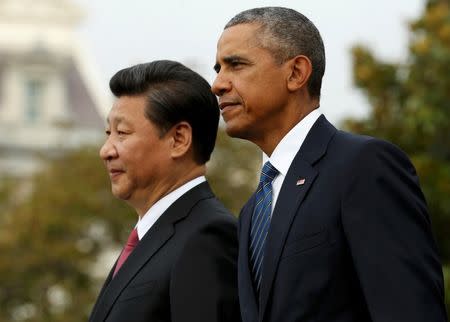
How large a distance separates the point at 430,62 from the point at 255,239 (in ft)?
36.1

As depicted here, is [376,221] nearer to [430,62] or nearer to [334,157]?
[334,157]

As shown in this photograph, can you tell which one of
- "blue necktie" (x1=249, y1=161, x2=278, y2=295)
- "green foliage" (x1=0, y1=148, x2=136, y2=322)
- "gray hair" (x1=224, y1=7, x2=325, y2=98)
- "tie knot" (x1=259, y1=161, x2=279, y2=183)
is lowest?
"green foliage" (x1=0, y1=148, x2=136, y2=322)

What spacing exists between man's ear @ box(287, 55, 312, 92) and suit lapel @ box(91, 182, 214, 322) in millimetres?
948

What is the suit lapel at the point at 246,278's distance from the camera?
4848 millimetres

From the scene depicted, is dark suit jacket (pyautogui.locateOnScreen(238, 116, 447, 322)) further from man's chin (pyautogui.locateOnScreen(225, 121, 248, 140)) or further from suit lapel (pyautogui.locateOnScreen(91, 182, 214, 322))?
suit lapel (pyautogui.locateOnScreen(91, 182, 214, 322))

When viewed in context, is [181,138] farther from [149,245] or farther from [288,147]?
[288,147]

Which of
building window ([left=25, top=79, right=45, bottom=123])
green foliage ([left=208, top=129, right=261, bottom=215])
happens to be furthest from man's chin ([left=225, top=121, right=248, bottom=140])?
building window ([left=25, top=79, right=45, bottom=123])

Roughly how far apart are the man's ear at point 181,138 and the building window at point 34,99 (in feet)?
191

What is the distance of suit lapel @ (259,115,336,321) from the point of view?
4742mm

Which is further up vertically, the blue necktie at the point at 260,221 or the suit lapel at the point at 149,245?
the blue necktie at the point at 260,221

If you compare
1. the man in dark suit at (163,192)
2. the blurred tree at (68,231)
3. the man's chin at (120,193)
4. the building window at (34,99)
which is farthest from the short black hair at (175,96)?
the building window at (34,99)

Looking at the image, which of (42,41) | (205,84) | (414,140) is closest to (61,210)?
(414,140)

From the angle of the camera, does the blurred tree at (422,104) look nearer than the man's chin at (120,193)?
No

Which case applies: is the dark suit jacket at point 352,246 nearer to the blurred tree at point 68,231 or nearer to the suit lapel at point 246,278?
the suit lapel at point 246,278
